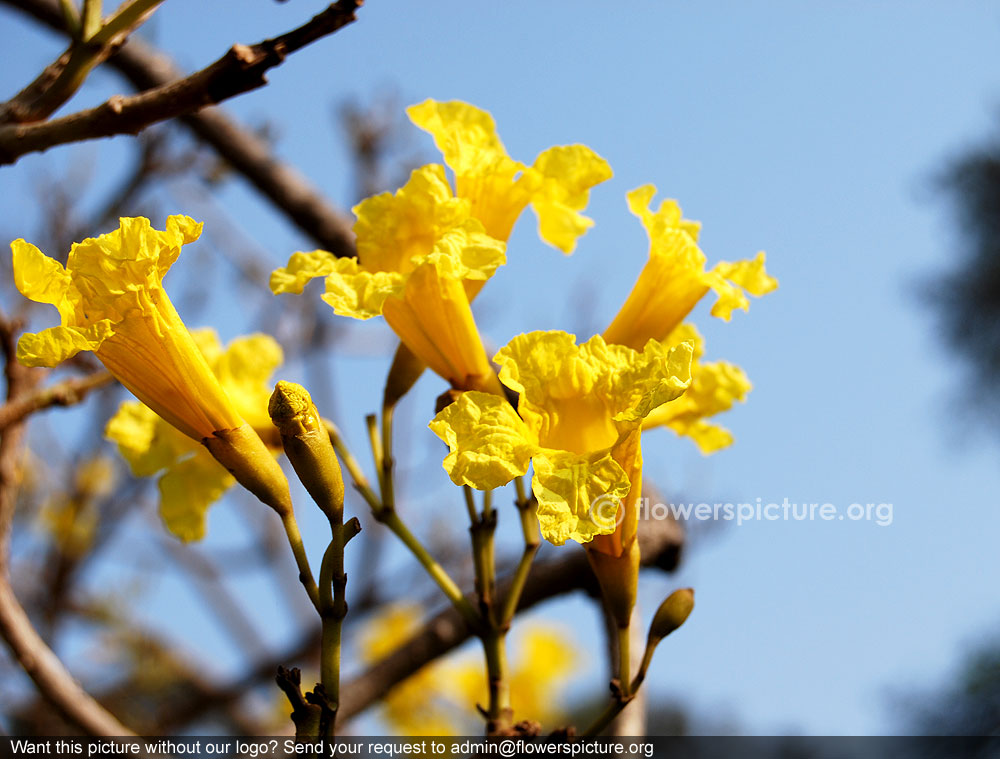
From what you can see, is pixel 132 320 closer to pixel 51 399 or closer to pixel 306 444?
pixel 306 444

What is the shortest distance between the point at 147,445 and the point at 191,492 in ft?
0.44

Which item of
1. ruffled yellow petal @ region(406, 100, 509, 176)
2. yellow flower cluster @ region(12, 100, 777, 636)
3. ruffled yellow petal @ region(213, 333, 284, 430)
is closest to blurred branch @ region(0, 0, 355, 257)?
ruffled yellow petal @ region(213, 333, 284, 430)

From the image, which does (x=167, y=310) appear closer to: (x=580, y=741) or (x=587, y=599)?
(x=580, y=741)

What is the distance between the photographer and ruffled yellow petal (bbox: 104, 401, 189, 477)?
1771 mm

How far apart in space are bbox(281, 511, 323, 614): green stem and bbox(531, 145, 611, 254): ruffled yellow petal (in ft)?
2.61

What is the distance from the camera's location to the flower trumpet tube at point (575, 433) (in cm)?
124

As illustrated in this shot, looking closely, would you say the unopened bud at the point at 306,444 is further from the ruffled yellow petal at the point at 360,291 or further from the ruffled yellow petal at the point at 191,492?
the ruffled yellow petal at the point at 191,492

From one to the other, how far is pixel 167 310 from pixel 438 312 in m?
0.43

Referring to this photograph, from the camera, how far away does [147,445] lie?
70.2 inches

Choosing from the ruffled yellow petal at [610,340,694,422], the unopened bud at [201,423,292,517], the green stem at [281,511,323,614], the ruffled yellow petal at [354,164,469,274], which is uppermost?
the ruffled yellow petal at [354,164,469,274]

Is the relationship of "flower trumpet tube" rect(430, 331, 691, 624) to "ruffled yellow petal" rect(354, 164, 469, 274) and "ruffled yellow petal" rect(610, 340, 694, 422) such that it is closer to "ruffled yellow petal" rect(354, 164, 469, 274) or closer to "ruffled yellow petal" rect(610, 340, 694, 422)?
"ruffled yellow petal" rect(610, 340, 694, 422)

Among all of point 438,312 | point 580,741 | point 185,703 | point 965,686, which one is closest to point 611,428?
point 438,312

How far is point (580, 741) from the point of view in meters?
1.46

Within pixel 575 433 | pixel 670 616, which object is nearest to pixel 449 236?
pixel 575 433
